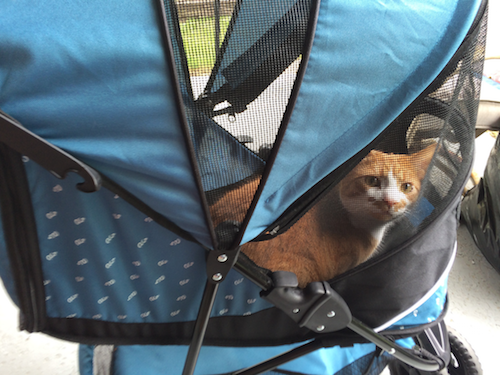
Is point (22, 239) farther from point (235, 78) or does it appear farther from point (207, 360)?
point (207, 360)

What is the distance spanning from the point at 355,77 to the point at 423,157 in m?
0.20

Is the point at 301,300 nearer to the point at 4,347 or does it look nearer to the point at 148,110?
the point at 148,110

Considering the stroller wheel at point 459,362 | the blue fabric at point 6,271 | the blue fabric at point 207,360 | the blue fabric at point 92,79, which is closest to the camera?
the blue fabric at point 92,79

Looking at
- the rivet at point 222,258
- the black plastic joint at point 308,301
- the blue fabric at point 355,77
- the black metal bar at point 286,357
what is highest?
the blue fabric at point 355,77

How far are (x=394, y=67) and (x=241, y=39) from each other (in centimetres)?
20

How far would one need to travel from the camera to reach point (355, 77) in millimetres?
438

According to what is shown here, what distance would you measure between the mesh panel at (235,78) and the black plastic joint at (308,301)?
0.17m

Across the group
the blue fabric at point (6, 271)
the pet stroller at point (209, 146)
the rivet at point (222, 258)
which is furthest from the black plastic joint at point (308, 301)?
the blue fabric at point (6, 271)

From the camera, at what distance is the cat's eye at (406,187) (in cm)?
58

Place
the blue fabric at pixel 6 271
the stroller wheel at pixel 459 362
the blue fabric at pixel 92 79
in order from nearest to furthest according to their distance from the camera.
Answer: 1. the blue fabric at pixel 92 79
2. the blue fabric at pixel 6 271
3. the stroller wheel at pixel 459 362

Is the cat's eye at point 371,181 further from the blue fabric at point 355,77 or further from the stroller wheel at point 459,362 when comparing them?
the stroller wheel at point 459,362

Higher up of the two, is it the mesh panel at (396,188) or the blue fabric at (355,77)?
the blue fabric at (355,77)

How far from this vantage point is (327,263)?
63cm

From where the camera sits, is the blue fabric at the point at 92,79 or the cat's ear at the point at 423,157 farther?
the cat's ear at the point at 423,157
